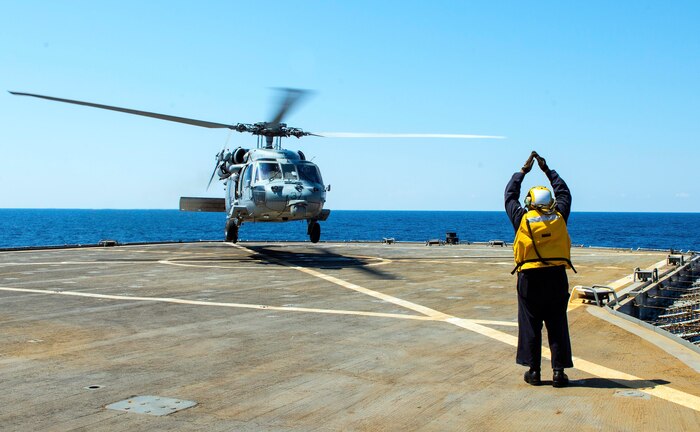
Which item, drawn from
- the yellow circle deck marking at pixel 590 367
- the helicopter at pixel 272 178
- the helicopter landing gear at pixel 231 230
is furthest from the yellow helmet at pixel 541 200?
the helicopter landing gear at pixel 231 230

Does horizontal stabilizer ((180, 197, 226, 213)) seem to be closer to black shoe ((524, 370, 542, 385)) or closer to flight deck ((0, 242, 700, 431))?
flight deck ((0, 242, 700, 431))

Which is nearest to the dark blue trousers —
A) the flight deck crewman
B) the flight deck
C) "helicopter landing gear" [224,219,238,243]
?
the flight deck crewman

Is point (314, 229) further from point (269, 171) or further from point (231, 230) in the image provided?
point (231, 230)

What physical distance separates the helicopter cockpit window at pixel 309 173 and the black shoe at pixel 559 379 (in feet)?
64.3

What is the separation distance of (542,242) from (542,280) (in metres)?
0.45

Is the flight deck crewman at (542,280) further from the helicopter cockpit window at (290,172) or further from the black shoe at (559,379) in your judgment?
the helicopter cockpit window at (290,172)

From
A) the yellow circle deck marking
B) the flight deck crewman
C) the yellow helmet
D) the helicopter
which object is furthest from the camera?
the helicopter

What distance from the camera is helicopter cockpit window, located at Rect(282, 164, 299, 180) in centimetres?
2625

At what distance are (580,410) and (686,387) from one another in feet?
5.32

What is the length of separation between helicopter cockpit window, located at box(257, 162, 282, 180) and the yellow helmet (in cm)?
1908

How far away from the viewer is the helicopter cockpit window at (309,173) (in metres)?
26.6

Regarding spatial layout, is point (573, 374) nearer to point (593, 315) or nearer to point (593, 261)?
point (593, 315)

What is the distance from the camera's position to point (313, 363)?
865cm

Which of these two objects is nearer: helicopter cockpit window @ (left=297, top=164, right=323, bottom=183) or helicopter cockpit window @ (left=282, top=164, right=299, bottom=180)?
helicopter cockpit window @ (left=282, top=164, right=299, bottom=180)
